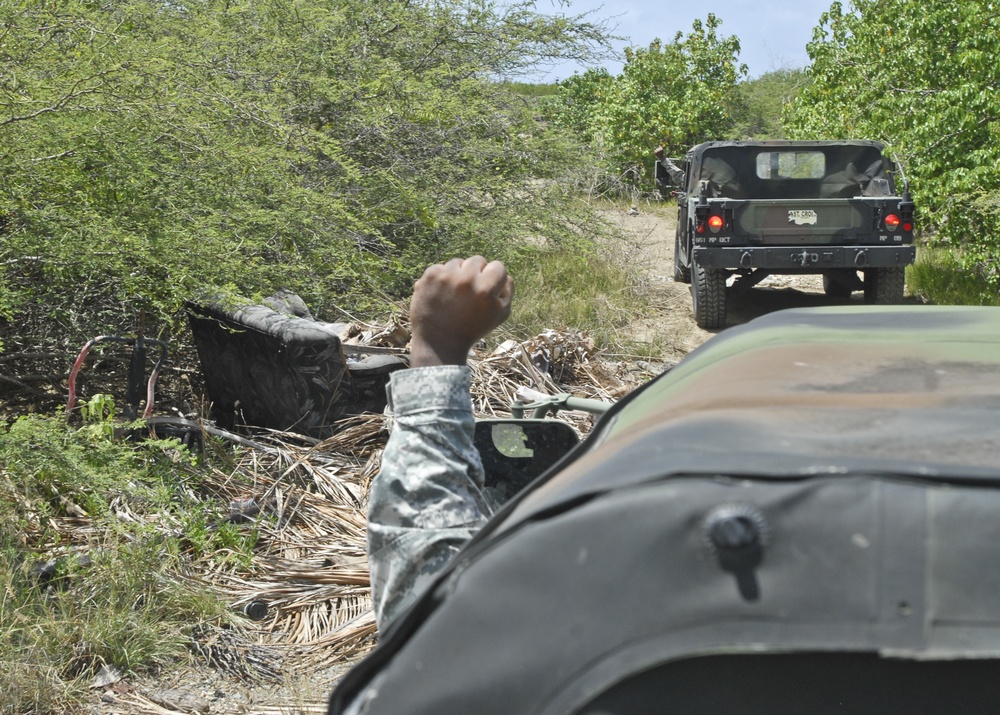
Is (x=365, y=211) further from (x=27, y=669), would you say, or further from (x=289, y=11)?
(x=27, y=669)

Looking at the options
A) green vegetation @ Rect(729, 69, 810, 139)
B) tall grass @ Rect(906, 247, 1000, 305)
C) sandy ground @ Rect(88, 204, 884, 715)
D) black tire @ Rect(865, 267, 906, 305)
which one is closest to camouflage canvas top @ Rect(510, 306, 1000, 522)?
sandy ground @ Rect(88, 204, 884, 715)

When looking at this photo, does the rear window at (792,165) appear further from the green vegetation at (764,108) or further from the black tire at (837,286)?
the green vegetation at (764,108)

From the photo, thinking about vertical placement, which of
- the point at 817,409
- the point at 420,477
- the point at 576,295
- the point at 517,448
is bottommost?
the point at 576,295

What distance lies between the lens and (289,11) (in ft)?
29.6

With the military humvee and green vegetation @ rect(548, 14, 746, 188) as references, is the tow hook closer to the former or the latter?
the military humvee

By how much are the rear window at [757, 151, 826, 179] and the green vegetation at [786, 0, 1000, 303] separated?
73 cm

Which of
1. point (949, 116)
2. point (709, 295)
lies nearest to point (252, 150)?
point (709, 295)

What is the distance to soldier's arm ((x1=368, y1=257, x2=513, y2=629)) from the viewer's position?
1.59 metres

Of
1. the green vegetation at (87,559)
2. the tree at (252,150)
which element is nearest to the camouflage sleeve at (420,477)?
the green vegetation at (87,559)

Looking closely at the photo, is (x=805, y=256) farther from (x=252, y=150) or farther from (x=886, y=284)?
(x=252, y=150)

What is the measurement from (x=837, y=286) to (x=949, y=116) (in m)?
2.64

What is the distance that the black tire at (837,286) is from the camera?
36.5 ft

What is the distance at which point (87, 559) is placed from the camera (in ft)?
12.9

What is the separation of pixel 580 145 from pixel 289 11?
300cm
